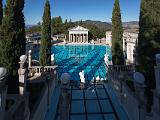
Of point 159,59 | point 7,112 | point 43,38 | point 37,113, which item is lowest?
point 37,113

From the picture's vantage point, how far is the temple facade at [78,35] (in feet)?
242

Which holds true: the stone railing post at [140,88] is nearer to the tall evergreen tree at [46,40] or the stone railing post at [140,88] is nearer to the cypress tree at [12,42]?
the cypress tree at [12,42]

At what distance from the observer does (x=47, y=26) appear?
21.5 metres

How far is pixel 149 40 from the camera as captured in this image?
10953mm

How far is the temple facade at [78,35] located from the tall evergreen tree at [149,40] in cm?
6254

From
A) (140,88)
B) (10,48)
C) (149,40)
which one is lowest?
(140,88)

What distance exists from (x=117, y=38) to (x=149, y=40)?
416 inches

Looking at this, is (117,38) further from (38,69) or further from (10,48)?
(10,48)

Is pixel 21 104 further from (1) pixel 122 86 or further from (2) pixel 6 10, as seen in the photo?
(1) pixel 122 86

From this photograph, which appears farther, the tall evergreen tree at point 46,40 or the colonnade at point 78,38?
the colonnade at point 78,38

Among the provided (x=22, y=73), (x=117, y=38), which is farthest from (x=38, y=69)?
(x=22, y=73)

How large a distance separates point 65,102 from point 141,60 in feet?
17.5

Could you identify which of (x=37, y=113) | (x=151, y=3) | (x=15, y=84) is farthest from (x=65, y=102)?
(x=151, y=3)

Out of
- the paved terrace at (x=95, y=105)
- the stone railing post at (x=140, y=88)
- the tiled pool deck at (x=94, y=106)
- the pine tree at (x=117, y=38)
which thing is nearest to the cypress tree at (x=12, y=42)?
the paved terrace at (x=95, y=105)
